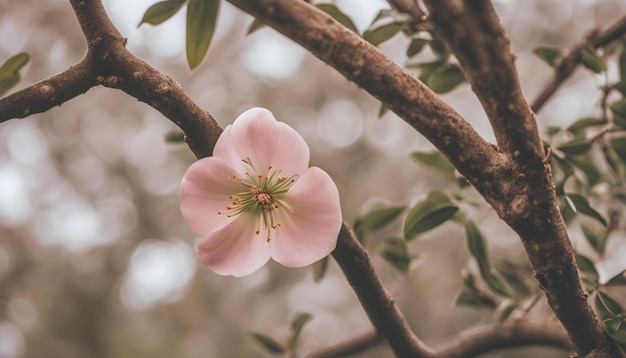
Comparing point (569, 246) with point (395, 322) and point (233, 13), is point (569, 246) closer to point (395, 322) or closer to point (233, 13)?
point (395, 322)

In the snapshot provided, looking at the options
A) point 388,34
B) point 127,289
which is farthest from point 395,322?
point 127,289

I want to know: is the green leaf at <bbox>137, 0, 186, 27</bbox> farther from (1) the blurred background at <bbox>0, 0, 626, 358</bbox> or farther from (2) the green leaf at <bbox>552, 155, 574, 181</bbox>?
(1) the blurred background at <bbox>0, 0, 626, 358</bbox>

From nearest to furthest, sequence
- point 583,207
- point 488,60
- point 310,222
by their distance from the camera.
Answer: point 488,60
point 310,222
point 583,207

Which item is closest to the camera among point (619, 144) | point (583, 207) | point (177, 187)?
point (583, 207)

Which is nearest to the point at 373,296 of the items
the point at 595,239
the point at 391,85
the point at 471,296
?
the point at 391,85

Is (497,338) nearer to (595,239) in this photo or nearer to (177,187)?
(595,239)

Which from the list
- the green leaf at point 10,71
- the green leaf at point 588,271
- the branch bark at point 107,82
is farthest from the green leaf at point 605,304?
the green leaf at point 10,71
